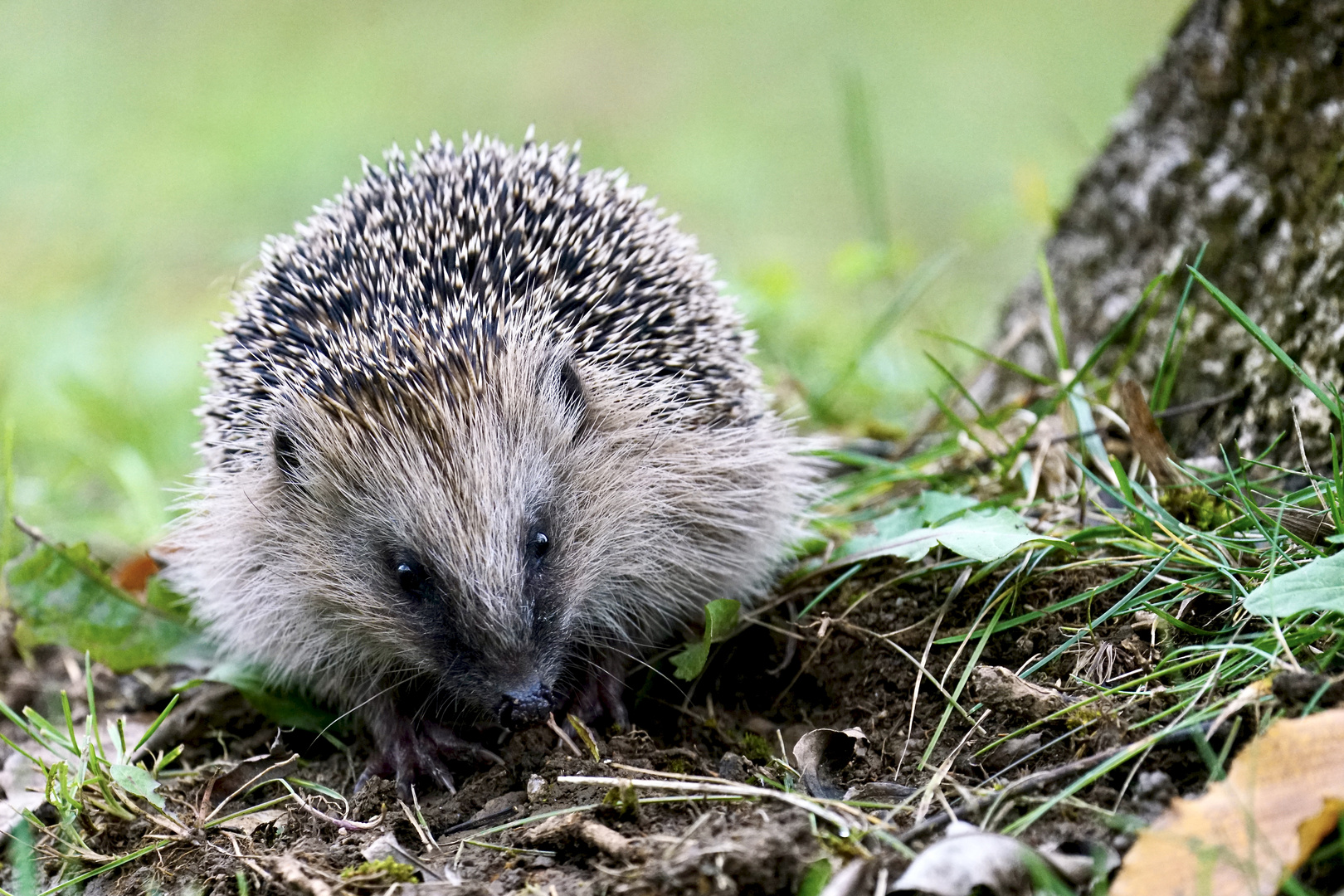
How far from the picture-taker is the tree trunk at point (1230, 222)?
4.26 metres

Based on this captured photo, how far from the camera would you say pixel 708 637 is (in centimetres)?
415

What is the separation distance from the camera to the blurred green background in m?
7.30

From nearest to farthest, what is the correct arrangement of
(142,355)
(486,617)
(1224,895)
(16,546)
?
1. (1224,895)
2. (486,617)
3. (16,546)
4. (142,355)

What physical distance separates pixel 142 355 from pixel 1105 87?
36.1ft

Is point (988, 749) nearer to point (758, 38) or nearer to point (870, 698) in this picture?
point (870, 698)

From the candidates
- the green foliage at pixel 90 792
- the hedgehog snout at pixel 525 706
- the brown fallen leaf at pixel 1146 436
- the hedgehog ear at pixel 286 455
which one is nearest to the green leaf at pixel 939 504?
the brown fallen leaf at pixel 1146 436

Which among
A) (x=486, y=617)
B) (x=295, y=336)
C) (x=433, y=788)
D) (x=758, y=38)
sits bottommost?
(x=433, y=788)

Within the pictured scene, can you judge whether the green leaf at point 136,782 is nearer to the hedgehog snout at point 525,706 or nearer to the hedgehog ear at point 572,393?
the hedgehog snout at point 525,706

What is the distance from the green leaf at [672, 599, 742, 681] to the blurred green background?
7.04 ft

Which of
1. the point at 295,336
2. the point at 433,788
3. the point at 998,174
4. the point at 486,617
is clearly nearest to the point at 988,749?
the point at 486,617

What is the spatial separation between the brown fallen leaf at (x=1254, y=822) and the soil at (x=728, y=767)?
6.5 inches

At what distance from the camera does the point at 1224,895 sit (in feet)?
7.75

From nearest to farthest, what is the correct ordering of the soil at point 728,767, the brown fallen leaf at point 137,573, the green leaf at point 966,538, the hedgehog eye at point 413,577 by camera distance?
the soil at point 728,767 < the green leaf at point 966,538 < the hedgehog eye at point 413,577 < the brown fallen leaf at point 137,573

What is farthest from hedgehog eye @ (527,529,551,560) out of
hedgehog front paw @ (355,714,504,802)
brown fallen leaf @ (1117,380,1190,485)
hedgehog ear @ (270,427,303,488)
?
brown fallen leaf @ (1117,380,1190,485)
